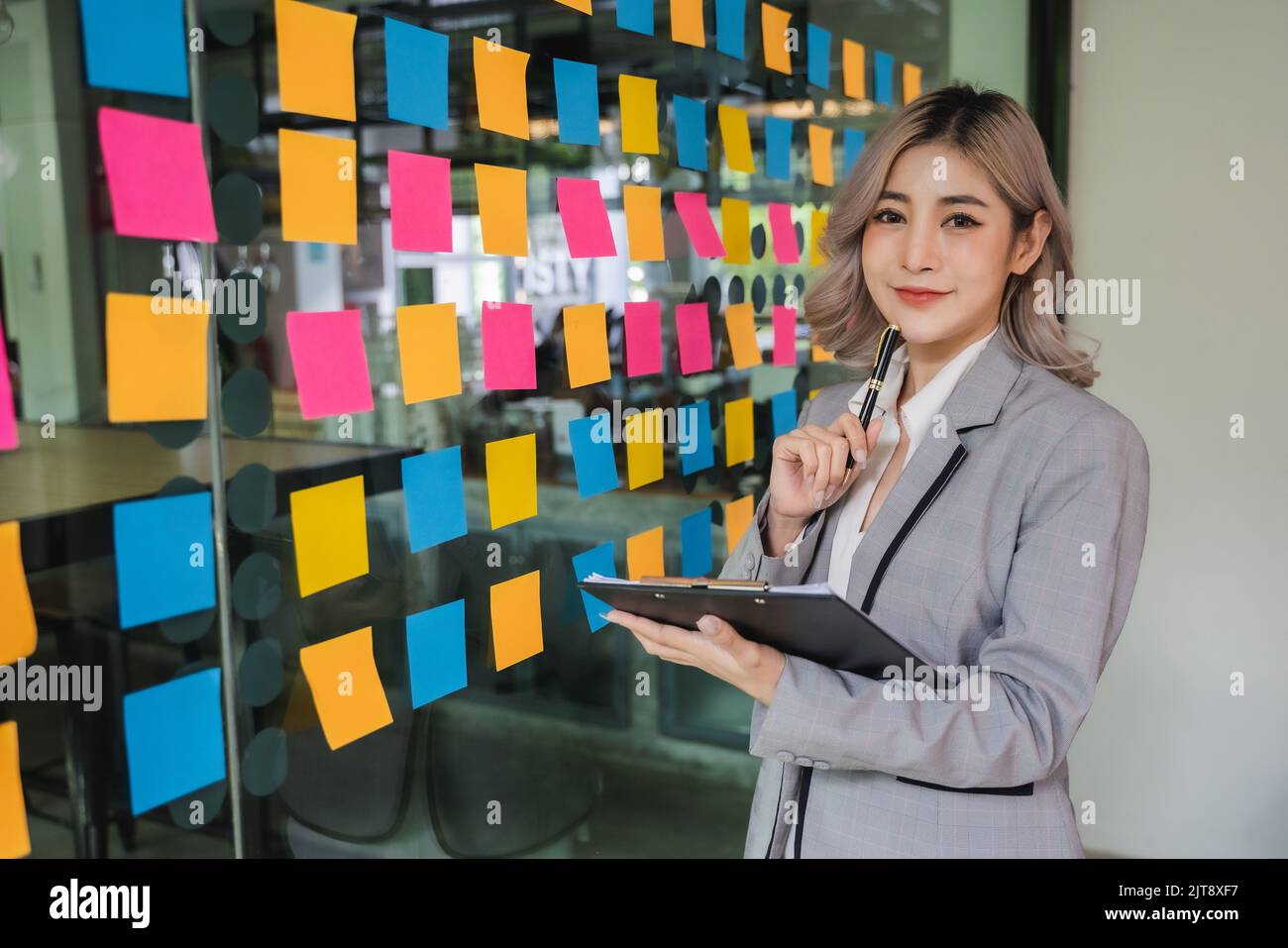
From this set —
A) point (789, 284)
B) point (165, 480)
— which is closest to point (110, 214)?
point (165, 480)

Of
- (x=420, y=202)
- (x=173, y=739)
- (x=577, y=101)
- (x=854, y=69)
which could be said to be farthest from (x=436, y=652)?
(x=854, y=69)

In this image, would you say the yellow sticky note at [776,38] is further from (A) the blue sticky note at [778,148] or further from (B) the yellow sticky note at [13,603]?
(B) the yellow sticky note at [13,603]

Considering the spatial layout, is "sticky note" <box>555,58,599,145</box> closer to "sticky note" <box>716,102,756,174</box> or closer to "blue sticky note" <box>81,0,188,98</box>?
"sticky note" <box>716,102,756,174</box>

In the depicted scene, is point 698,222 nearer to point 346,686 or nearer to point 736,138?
point 736,138

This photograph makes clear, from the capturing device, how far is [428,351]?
53.6 inches

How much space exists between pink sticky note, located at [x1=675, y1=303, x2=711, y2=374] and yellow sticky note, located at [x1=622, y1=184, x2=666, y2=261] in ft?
0.41

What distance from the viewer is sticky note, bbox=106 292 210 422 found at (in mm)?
1029

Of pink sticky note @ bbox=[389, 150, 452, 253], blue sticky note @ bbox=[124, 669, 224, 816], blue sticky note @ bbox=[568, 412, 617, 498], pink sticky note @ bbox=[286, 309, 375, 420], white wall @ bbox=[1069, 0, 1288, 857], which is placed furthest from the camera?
white wall @ bbox=[1069, 0, 1288, 857]

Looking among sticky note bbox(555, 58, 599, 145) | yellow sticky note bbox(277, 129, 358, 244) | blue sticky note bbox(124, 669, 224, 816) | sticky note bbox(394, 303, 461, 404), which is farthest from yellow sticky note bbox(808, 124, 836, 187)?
blue sticky note bbox(124, 669, 224, 816)

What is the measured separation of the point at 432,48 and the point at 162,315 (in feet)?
1.70

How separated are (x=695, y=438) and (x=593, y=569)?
36 centimetres

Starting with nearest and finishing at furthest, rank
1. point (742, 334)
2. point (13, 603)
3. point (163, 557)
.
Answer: point (13, 603)
point (163, 557)
point (742, 334)

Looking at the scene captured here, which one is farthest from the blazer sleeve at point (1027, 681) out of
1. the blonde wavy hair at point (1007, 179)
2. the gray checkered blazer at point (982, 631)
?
the blonde wavy hair at point (1007, 179)
